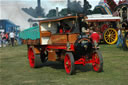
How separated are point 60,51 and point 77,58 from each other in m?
0.65

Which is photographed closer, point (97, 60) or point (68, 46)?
point (68, 46)

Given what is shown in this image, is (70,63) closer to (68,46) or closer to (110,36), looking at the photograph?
(68,46)

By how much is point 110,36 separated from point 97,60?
453 inches

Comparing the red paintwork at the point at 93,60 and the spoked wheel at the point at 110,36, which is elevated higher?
the spoked wheel at the point at 110,36

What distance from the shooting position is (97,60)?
7.37 meters

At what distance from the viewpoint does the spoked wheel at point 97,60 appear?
7.14 metres

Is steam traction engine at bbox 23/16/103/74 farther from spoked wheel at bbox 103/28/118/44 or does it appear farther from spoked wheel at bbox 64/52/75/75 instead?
spoked wheel at bbox 103/28/118/44

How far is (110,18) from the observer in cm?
1889

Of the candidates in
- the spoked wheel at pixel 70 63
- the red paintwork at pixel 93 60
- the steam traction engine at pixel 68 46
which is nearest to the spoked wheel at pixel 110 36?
the steam traction engine at pixel 68 46

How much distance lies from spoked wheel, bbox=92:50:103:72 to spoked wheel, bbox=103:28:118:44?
10902mm

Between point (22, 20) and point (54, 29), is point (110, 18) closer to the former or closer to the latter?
point (54, 29)

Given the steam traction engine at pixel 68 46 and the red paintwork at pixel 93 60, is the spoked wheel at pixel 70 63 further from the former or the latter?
the red paintwork at pixel 93 60

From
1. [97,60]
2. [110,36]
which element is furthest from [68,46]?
[110,36]

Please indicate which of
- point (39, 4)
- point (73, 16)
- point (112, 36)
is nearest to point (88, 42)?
point (73, 16)
